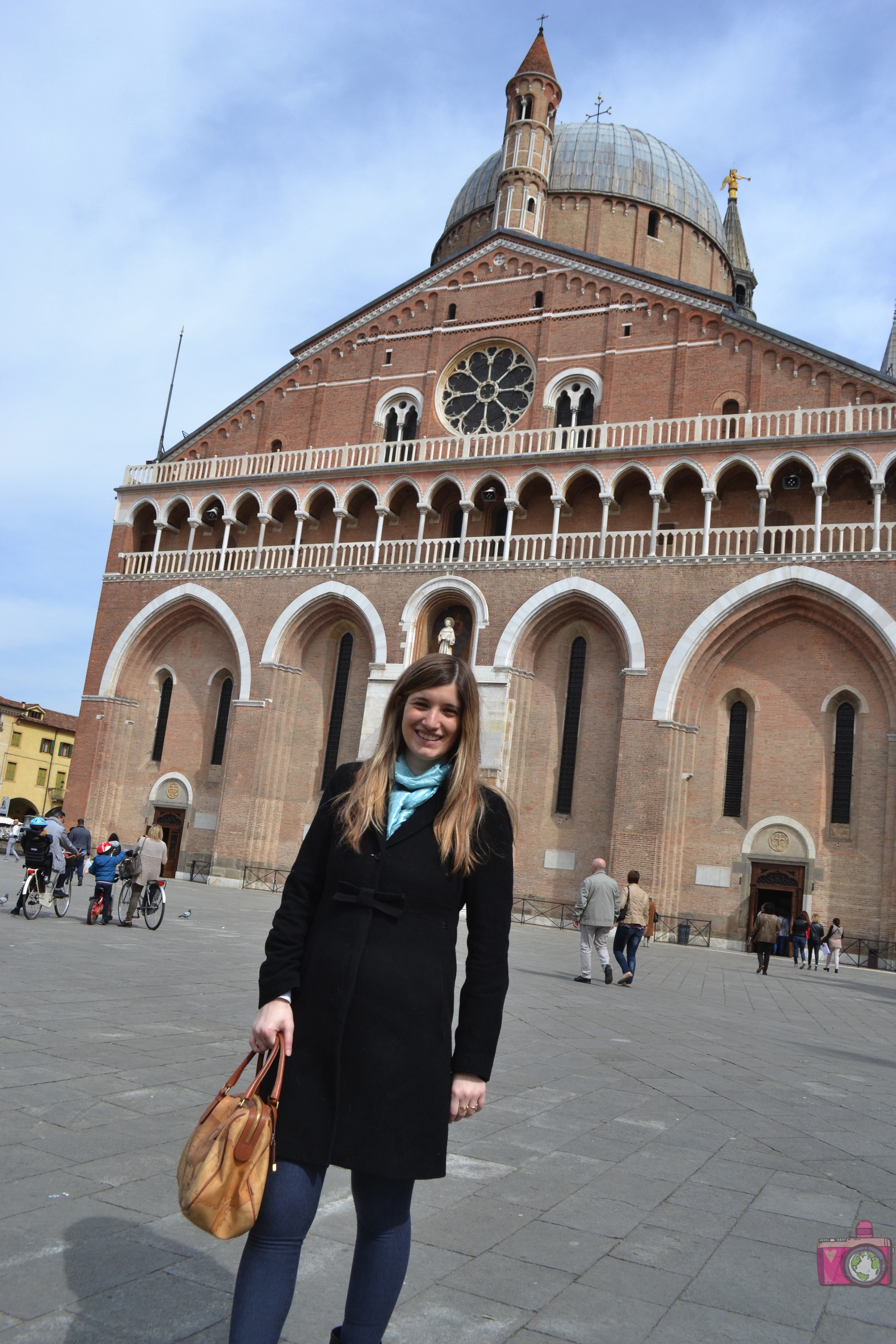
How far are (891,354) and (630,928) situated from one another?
48.9 meters

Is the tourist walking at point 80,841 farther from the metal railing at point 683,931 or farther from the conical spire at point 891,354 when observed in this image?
the conical spire at point 891,354

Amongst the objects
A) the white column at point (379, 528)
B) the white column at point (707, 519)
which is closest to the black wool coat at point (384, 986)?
the white column at point (707, 519)

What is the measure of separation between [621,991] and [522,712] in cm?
1378

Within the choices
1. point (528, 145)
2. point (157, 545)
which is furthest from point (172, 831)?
point (528, 145)

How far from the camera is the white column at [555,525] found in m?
25.6

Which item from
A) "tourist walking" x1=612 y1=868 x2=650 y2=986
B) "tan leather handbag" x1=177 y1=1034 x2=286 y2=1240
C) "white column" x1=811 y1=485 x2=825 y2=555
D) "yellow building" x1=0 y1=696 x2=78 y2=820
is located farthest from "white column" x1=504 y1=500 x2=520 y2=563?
"yellow building" x1=0 y1=696 x2=78 y2=820

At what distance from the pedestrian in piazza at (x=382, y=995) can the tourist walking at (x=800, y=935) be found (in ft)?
63.6

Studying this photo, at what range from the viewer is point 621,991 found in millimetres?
12312

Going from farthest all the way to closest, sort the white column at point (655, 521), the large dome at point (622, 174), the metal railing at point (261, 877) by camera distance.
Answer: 1. the large dome at point (622, 174)
2. the metal railing at point (261, 877)
3. the white column at point (655, 521)

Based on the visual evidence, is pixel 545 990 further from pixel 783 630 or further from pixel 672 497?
pixel 672 497

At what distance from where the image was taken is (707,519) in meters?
24.1

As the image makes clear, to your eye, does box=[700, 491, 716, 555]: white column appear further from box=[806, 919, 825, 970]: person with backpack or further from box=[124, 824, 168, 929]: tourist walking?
box=[124, 824, 168, 929]: tourist walking

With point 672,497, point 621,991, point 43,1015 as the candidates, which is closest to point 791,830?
point 672,497

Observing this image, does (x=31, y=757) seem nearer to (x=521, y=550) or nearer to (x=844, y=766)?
(x=521, y=550)
